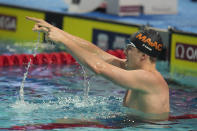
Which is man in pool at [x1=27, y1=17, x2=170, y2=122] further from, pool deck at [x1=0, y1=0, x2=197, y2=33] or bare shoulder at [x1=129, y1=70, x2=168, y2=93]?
pool deck at [x1=0, y1=0, x2=197, y2=33]

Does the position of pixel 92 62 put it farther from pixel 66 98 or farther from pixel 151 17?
pixel 151 17

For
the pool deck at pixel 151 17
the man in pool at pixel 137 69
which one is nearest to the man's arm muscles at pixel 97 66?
the man in pool at pixel 137 69

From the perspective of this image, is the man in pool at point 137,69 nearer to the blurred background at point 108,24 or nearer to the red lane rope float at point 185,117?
the red lane rope float at point 185,117

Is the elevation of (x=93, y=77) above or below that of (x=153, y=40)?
below

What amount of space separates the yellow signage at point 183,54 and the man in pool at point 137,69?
128 inches

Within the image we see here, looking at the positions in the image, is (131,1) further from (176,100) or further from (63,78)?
(176,100)

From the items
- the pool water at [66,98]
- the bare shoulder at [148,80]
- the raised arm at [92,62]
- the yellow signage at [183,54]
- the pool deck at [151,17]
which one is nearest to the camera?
the raised arm at [92,62]

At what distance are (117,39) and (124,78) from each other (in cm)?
463

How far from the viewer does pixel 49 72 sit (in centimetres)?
668

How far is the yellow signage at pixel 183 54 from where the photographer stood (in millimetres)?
7363

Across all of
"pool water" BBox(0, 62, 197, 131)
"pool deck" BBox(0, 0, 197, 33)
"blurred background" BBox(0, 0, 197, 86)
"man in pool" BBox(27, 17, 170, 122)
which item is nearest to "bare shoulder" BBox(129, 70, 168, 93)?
"man in pool" BBox(27, 17, 170, 122)

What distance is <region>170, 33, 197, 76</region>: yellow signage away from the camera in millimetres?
7363

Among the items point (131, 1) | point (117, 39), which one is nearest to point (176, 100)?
point (117, 39)

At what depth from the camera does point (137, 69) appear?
3.91 m
